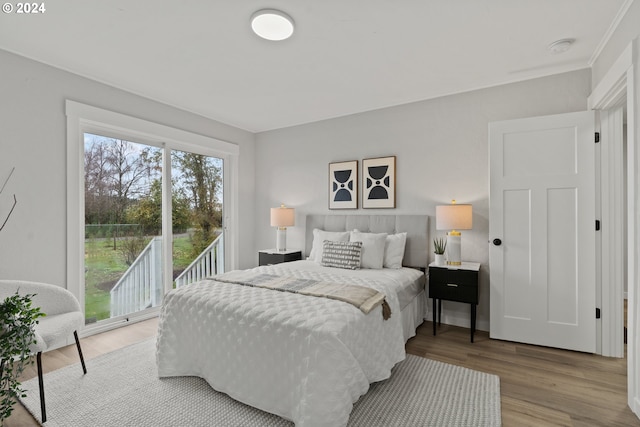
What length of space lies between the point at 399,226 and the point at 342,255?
32.6 inches

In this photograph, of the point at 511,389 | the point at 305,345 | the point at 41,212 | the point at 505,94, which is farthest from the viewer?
the point at 505,94

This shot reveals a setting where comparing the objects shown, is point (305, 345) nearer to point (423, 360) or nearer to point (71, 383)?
point (423, 360)

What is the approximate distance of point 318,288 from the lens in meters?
2.37

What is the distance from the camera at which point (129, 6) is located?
1.96m

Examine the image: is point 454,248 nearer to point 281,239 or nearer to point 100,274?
point 281,239

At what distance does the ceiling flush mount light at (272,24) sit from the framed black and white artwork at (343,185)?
202 cm

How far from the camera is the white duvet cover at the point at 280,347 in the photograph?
5.34 ft

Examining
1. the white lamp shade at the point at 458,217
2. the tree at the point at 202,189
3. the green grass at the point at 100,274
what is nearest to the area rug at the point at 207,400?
the green grass at the point at 100,274

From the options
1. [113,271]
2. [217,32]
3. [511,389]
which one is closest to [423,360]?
[511,389]

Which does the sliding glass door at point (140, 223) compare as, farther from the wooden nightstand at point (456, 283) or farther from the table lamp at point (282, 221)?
the wooden nightstand at point (456, 283)

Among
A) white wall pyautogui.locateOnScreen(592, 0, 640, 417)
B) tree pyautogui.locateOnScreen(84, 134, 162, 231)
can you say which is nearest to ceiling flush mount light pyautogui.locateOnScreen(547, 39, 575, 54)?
white wall pyautogui.locateOnScreen(592, 0, 640, 417)

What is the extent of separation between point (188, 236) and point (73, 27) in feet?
8.13

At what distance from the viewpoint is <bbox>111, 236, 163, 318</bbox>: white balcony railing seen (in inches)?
134

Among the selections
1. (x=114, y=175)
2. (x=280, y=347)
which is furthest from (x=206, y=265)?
(x=280, y=347)
